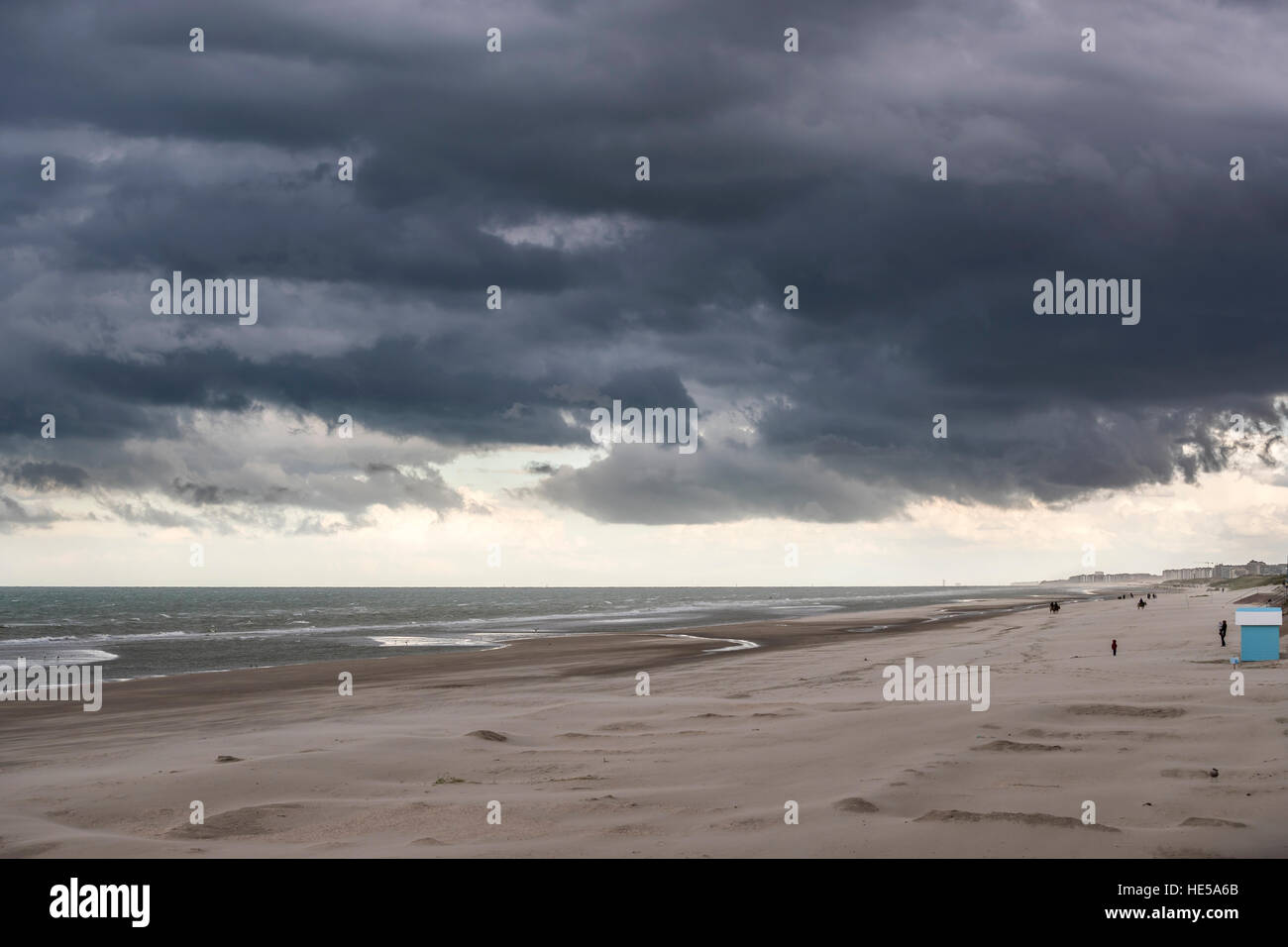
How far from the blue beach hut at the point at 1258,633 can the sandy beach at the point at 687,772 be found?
137 cm

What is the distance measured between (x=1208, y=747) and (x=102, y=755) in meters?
21.7

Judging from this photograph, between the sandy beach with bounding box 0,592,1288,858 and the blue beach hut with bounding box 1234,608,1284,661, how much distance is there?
137 centimetres

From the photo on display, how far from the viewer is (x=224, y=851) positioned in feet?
36.7

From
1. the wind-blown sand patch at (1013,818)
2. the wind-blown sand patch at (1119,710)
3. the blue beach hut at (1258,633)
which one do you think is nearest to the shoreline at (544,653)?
the blue beach hut at (1258,633)

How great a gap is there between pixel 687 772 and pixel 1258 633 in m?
22.8

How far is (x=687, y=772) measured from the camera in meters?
15.2

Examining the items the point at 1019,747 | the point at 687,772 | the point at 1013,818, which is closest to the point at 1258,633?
the point at 1019,747

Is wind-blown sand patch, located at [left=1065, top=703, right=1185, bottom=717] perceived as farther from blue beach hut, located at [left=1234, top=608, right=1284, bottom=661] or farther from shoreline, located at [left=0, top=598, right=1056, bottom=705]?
shoreline, located at [left=0, top=598, right=1056, bottom=705]

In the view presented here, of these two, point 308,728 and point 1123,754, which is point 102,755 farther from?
point 1123,754

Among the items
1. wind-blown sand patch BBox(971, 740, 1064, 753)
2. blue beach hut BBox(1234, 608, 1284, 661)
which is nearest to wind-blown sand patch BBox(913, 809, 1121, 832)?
wind-blown sand patch BBox(971, 740, 1064, 753)

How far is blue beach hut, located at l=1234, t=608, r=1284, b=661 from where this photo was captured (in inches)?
1120

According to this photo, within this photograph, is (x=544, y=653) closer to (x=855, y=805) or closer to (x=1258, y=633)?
(x=1258, y=633)

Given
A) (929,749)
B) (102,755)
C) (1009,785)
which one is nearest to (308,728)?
(102,755)
